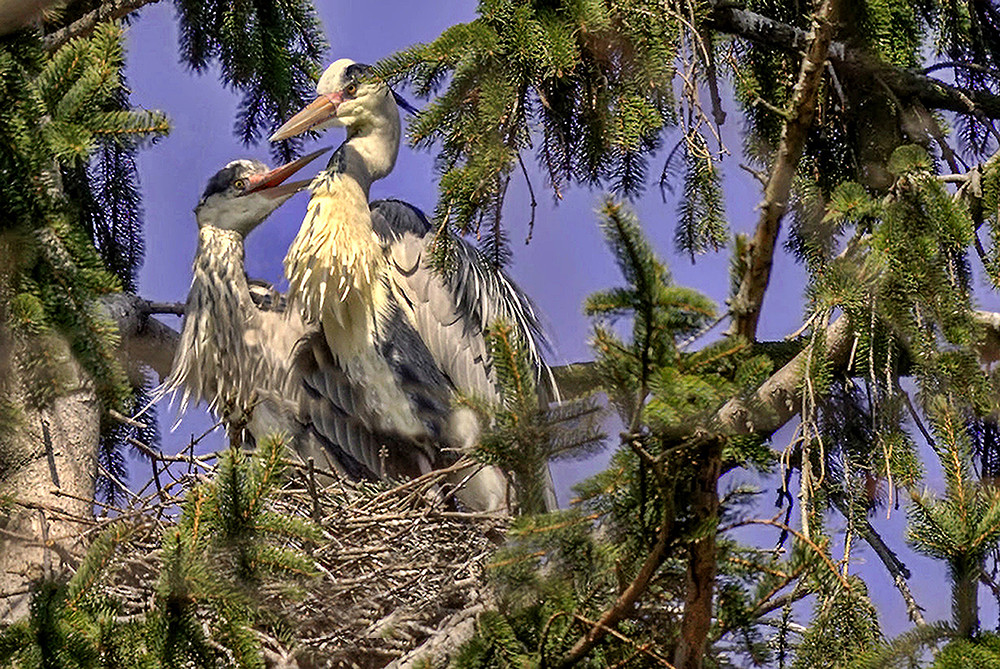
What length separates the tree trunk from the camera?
8.59ft

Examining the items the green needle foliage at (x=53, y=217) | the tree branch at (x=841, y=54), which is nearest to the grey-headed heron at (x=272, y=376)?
the tree branch at (x=841, y=54)

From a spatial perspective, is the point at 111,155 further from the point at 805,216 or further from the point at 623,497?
the point at 623,497

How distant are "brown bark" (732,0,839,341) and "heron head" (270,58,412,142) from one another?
2.22 meters

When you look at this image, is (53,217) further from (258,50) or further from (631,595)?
(258,50)

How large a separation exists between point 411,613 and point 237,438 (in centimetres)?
59

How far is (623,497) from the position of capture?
1.82m

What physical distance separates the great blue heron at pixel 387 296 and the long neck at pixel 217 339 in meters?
0.18

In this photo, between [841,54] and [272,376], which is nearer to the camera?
[841,54]

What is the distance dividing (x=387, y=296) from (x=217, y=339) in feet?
1.64

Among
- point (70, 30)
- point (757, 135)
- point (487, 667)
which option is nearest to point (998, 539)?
point (487, 667)

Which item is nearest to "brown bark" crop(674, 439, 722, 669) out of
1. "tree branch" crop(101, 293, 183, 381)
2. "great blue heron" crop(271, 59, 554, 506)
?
"great blue heron" crop(271, 59, 554, 506)

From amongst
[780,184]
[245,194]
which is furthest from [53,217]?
[245,194]

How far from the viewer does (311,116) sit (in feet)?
13.4

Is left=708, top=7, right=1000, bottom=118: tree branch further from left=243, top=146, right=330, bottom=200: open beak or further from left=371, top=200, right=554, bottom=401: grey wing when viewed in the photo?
left=243, top=146, right=330, bottom=200: open beak
